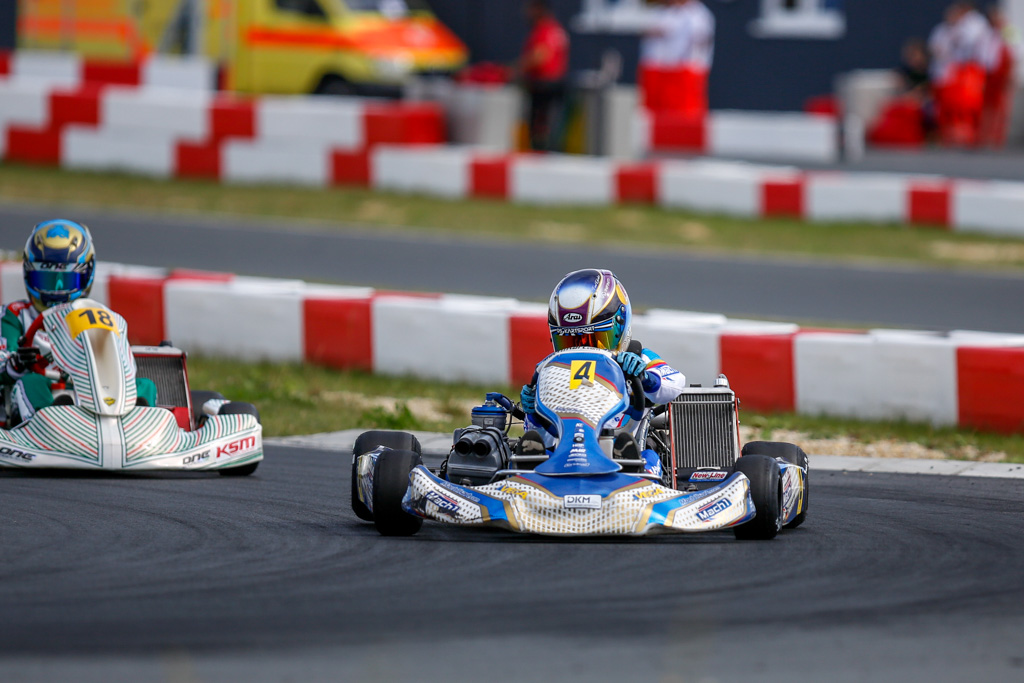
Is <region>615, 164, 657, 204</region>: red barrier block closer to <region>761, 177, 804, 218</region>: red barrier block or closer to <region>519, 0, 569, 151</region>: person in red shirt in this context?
<region>761, 177, 804, 218</region>: red barrier block

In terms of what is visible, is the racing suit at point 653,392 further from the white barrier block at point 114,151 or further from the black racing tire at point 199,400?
the white barrier block at point 114,151

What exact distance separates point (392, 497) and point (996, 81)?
14935mm

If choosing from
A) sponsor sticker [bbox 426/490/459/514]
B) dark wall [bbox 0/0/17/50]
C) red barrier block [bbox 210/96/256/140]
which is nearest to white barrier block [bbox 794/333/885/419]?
sponsor sticker [bbox 426/490/459/514]

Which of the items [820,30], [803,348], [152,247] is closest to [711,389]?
[803,348]

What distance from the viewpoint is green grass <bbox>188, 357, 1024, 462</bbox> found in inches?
315

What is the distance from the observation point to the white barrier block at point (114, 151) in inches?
611

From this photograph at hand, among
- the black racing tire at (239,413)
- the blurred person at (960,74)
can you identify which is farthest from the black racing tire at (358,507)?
the blurred person at (960,74)

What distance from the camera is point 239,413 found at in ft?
24.2

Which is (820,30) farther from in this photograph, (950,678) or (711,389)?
(950,678)

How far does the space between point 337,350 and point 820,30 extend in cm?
1490

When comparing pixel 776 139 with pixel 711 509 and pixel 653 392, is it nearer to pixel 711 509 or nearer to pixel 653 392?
pixel 653 392

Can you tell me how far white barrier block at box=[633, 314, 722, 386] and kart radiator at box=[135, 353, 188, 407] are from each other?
7.93 feet

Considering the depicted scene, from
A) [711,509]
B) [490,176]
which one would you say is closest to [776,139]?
[490,176]

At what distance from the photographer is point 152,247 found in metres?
13.1
